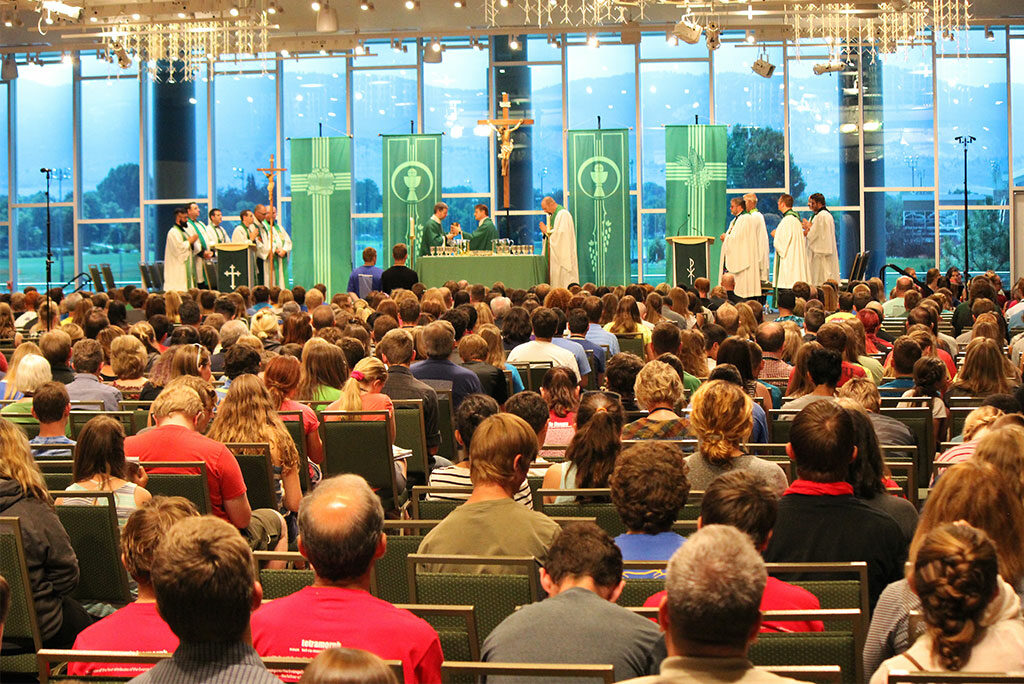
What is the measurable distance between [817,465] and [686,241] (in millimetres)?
15703

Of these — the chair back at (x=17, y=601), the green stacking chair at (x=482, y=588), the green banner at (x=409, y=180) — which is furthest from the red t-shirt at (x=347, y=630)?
the green banner at (x=409, y=180)

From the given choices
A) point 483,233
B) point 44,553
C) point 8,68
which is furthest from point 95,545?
point 8,68

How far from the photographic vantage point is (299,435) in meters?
6.14

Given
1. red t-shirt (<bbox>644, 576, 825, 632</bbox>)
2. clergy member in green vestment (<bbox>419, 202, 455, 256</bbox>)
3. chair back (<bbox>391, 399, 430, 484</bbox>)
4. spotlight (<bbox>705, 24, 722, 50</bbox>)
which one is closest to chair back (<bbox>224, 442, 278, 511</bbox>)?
chair back (<bbox>391, 399, 430, 484</bbox>)

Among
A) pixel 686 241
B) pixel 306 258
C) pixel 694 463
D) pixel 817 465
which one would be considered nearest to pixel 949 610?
pixel 817 465

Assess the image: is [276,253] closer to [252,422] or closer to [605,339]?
[605,339]

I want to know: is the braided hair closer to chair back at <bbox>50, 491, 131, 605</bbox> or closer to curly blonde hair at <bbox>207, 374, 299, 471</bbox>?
chair back at <bbox>50, 491, 131, 605</bbox>

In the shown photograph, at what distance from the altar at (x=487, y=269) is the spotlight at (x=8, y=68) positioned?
10316mm

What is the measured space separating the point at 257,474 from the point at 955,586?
3376 millimetres

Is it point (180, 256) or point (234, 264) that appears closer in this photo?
Result: point (234, 264)

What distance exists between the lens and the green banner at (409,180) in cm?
2089

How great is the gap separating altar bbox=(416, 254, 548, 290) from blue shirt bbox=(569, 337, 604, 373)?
8.47 m

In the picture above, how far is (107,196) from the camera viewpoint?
Result: 2392cm

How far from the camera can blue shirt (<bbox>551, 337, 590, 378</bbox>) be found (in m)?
8.77
